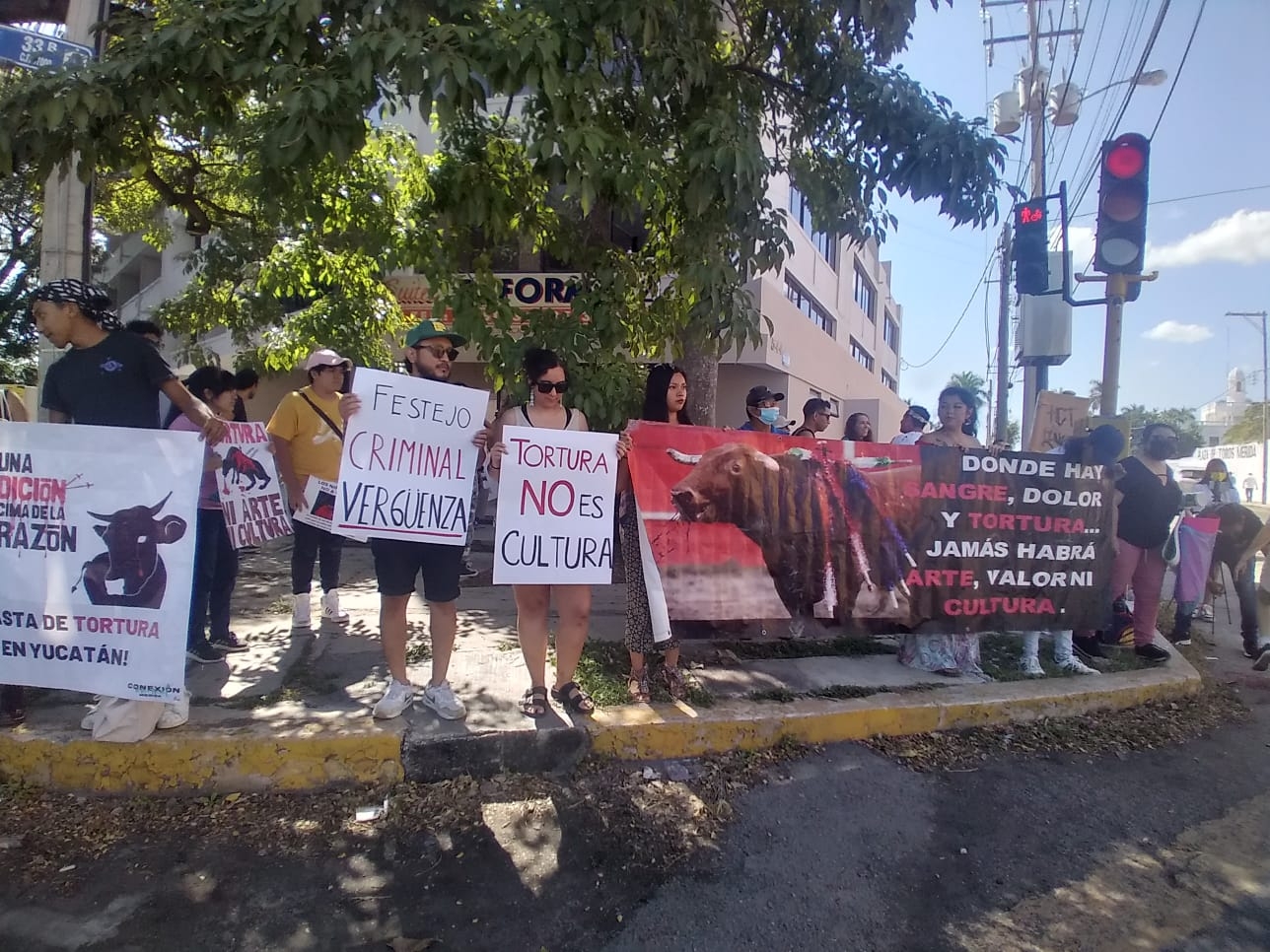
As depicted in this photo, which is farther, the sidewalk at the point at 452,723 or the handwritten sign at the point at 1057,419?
the handwritten sign at the point at 1057,419

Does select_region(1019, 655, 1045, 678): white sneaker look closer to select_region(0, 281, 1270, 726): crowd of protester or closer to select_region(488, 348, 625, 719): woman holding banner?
select_region(0, 281, 1270, 726): crowd of protester

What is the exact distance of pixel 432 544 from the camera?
11.9 feet

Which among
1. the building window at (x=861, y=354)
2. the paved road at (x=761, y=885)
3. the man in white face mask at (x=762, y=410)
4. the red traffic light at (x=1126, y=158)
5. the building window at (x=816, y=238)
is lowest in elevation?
the paved road at (x=761, y=885)

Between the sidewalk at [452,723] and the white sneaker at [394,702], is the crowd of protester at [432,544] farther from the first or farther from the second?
the sidewalk at [452,723]

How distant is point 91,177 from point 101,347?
1.20m

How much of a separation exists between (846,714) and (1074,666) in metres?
2.05

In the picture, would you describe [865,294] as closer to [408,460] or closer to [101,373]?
[408,460]

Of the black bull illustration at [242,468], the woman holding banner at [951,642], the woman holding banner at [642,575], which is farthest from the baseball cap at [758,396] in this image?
the black bull illustration at [242,468]

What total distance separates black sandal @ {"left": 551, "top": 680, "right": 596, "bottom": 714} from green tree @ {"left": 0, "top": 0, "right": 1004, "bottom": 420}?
198 centimetres

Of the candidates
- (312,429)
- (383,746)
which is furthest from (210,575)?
(383,746)

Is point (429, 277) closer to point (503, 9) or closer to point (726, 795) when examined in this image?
point (503, 9)

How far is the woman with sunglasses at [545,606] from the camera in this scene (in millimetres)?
3738

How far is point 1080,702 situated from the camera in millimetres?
4488

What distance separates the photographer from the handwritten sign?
20.3 feet
